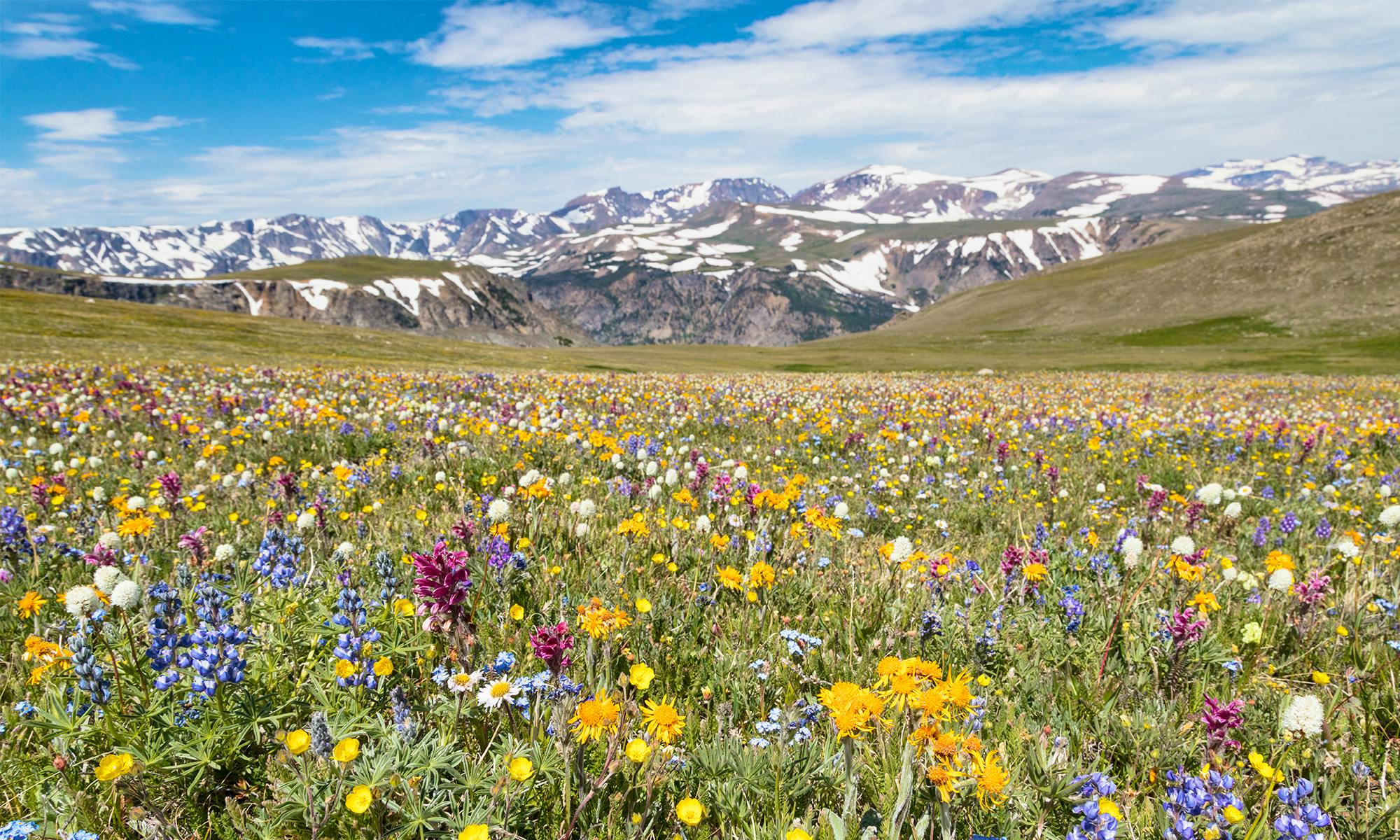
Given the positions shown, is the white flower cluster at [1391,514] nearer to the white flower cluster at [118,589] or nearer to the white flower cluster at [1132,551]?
the white flower cluster at [1132,551]

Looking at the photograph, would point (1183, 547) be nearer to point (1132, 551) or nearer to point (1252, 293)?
point (1132, 551)

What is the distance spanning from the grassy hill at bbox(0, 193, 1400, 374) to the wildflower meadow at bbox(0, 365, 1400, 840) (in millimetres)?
24787

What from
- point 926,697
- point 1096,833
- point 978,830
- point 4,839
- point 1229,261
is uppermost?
point 1229,261

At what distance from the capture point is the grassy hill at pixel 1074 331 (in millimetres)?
42094

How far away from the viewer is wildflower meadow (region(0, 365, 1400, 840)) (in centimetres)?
228

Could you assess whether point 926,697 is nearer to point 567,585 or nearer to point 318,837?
point 318,837

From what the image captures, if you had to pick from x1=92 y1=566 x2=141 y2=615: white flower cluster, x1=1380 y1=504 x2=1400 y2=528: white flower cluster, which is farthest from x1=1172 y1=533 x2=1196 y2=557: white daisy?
x1=92 y1=566 x2=141 y2=615: white flower cluster

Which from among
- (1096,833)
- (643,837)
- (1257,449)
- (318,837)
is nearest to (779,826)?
(643,837)

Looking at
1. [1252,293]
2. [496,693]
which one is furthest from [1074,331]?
[496,693]

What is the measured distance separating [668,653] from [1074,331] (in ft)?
397

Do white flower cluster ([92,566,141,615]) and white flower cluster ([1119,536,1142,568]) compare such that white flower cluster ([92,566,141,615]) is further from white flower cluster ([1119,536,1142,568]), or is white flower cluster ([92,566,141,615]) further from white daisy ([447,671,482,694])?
white flower cluster ([1119,536,1142,568])

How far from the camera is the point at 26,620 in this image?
3.66 metres

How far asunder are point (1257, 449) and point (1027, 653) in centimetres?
953

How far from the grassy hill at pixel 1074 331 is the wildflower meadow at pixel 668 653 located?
2479cm
